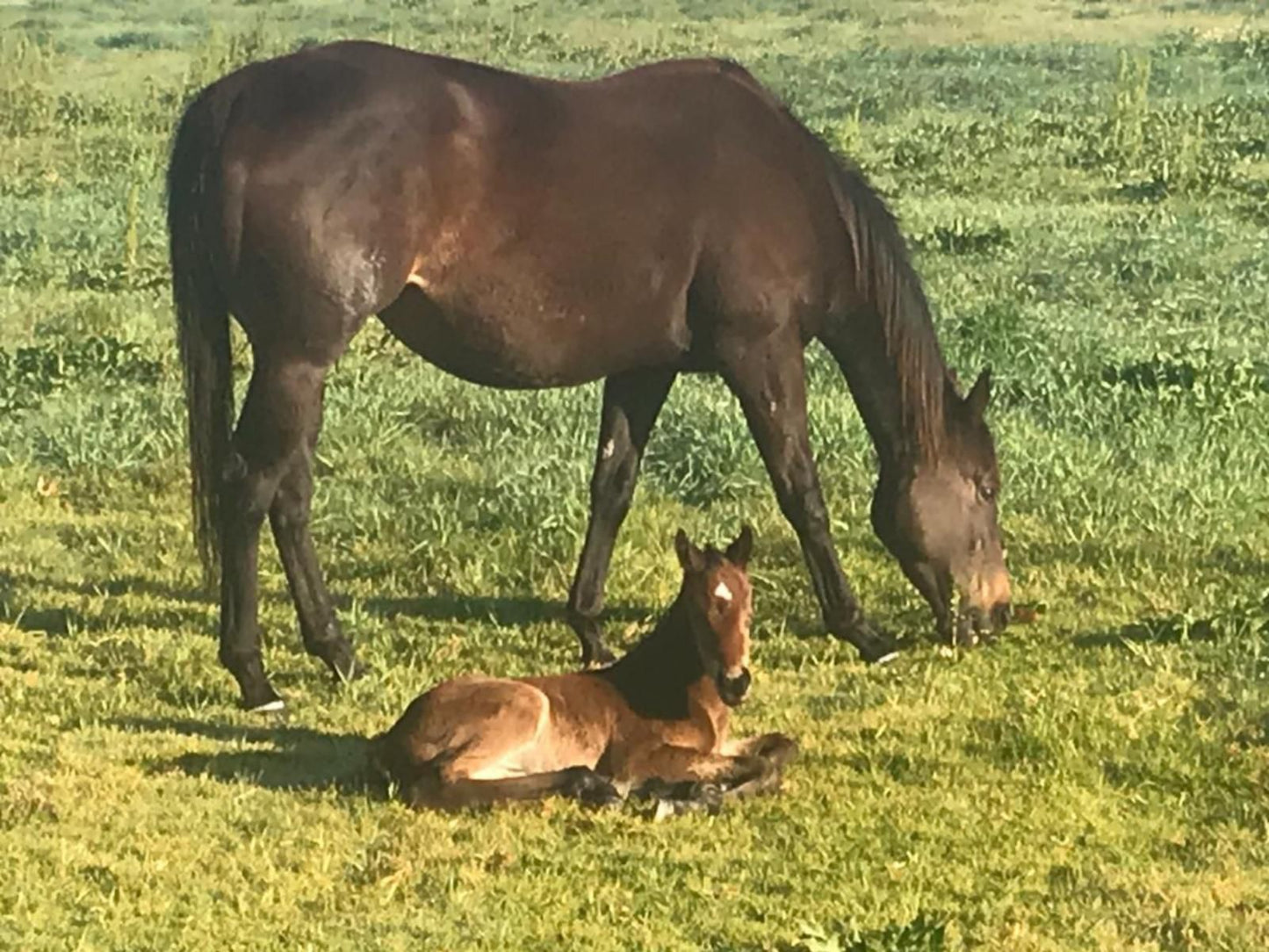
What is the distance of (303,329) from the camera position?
7094 millimetres

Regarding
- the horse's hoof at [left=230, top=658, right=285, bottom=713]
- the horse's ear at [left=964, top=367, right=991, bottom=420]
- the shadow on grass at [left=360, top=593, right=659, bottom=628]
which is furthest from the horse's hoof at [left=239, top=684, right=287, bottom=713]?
the horse's ear at [left=964, top=367, right=991, bottom=420]

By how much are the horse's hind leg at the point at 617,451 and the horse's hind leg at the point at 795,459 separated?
0.48 meters

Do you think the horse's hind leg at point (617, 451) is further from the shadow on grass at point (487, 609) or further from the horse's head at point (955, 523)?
the horse's head at point (955, 523)

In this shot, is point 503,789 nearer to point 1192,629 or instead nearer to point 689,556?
point 689,556

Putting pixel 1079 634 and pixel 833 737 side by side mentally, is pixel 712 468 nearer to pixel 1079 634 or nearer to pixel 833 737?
pixel 1079 634

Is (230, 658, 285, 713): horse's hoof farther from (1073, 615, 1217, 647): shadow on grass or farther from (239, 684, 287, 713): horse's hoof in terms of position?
(1073, 615, 1217, 647): shadow on grass

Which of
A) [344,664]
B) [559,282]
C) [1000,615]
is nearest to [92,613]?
[344,664]

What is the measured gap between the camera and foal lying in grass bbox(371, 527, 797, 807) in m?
5.89

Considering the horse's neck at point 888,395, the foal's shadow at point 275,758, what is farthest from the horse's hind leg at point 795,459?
the foal's shadow at point 275,758

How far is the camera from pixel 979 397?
26.2 feet

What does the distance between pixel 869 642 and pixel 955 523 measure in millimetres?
585

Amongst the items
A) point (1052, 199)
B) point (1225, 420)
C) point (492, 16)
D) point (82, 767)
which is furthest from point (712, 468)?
point (492, 16)

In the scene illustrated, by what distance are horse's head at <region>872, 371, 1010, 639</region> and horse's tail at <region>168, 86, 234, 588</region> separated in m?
2.52

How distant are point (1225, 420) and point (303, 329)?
5.69 metres
